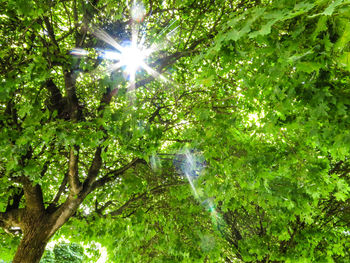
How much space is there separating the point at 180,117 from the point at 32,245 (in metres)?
4.52

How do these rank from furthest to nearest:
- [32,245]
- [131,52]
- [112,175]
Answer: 1. [112,175]
2. [32,245]
3. [131,52]

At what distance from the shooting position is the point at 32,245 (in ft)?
16.1

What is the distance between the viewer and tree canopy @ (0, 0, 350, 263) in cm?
199

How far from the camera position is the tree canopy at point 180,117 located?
1.99 meters

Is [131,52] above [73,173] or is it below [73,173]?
above

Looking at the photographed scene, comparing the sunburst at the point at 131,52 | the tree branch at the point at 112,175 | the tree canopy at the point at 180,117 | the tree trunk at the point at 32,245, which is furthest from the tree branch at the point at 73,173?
the sunburst at the point at 131,52

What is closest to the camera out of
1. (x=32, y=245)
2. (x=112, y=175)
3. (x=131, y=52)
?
(x=131, y=52)

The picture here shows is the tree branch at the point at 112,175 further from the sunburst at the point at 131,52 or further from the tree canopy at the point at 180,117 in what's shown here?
the sunburst at the point at 131,52

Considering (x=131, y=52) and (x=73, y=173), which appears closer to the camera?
(x=131, y=52)

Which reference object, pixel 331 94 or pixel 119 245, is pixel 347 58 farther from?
pixel 119 245

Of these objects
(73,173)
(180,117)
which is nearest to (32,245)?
(73,173)

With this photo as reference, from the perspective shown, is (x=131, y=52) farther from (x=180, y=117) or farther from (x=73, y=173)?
(x=73, y=173)

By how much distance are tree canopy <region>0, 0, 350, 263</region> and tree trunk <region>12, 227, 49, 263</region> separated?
0.09 feet

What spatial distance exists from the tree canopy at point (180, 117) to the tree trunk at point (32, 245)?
0.09 feet
